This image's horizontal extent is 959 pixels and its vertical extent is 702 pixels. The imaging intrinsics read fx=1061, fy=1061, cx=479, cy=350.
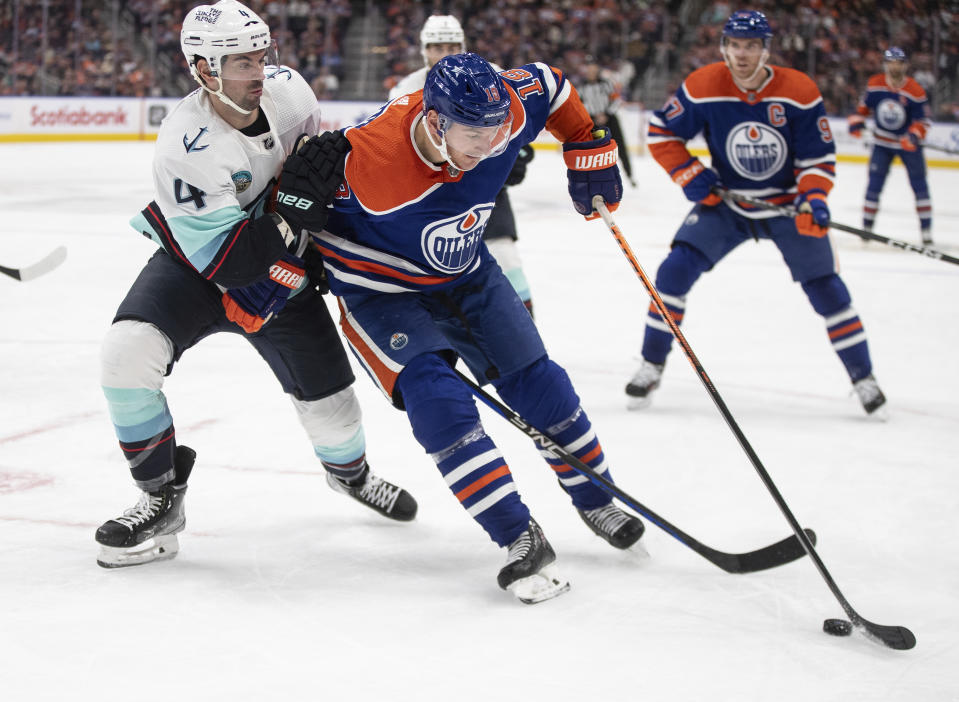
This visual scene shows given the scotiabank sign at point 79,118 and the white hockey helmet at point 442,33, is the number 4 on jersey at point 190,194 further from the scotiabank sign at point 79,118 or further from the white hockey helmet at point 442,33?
the scotiabank sign at point 79,118

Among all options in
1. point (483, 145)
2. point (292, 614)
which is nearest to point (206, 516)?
point (292, 614)

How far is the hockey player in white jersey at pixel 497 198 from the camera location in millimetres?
3777

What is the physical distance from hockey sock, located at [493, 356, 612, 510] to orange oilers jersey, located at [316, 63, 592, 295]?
0.88 feet

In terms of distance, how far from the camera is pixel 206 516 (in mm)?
2646

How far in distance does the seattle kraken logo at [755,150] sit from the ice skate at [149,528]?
2253 millimetres

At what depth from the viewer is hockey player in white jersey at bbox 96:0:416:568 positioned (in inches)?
83.0

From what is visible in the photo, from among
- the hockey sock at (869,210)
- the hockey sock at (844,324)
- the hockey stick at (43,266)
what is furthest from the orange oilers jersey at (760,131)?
the hockey sock at (869,210)

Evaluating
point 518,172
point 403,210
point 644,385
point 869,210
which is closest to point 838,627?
point 403,210

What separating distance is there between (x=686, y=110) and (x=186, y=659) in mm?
2695

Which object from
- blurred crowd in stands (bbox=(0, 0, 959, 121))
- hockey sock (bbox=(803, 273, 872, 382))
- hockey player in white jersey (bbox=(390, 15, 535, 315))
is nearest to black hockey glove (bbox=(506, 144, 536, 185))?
hockey player in white jersey (bbox=(390, 15, 535, 315))

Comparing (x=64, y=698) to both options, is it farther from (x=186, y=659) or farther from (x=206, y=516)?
(x=206, y=516)

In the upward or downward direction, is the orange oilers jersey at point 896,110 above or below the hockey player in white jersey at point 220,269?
below

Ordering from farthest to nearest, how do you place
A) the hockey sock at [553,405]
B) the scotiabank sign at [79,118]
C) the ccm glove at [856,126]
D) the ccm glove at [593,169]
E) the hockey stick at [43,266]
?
the scotiabank sign at [79,118], the ccm glove at [856,126], the hockey stick at [43,266], the ccm glove at [593,169], the hockey sock at [553,405]

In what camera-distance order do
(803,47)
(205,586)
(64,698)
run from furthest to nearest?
1. (803,47)
2. (205,586)
3. (64,698)
